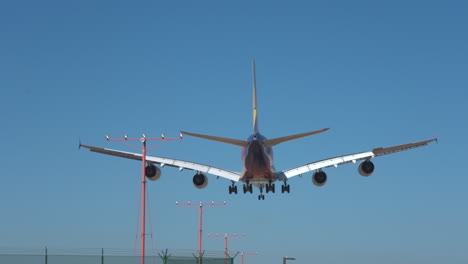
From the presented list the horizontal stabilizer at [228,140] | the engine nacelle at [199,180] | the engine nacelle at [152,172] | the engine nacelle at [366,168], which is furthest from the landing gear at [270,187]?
the horizontal stabilizer at [228,140]

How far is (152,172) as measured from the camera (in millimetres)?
62750

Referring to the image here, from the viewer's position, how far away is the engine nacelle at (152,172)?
206 ft

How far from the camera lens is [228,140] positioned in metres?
53.8

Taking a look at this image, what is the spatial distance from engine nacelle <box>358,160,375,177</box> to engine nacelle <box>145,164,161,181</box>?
16200 mm

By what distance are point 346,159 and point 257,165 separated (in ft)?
33.8

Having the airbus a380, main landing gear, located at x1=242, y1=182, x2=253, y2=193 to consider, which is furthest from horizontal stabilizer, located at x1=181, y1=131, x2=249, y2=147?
main landing gear, located at x1=242, y1=182, x2=253, y2=193

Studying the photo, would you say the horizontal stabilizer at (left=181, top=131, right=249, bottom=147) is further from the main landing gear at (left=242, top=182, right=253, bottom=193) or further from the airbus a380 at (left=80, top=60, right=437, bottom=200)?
the main landing gear at (left=242, top=182, right=253, bottom=193)

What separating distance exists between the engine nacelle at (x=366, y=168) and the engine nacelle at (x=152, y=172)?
16.2 m

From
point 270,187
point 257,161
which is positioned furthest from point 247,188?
point 257,161

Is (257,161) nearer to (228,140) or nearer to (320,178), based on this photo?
(228,140)

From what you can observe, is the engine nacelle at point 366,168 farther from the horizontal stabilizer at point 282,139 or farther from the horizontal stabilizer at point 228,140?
the horizontal stabilizer at point 228,140

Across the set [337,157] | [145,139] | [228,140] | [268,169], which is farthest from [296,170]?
[145,139]

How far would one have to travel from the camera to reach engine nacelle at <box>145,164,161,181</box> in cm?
6266

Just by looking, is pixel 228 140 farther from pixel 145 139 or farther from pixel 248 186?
pixel 248 186
